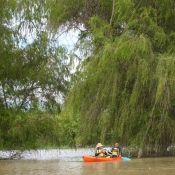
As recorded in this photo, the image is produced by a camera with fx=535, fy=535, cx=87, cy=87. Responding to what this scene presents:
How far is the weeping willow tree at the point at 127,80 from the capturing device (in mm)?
20188

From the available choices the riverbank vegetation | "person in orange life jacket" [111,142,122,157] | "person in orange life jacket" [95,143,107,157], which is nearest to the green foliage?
the riverbank vegetation

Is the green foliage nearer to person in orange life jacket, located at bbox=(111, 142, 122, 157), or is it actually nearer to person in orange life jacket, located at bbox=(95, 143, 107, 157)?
person in orange life jacket, located at bbox=(95, 143, 107, 157)

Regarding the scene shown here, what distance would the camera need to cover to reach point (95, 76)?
20.8 meters

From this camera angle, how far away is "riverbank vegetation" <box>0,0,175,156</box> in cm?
2036

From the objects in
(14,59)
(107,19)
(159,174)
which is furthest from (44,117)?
(159,174)

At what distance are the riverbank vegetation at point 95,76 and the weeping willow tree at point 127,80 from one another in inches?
1.5

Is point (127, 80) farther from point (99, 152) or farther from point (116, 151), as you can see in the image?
point (99, 152)

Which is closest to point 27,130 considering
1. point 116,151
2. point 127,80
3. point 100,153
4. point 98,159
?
point 100,153

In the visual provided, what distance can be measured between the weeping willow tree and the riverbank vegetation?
0.04m

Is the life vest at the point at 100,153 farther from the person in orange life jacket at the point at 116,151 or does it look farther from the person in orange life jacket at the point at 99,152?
the person in orange life jacket at the point at 116,151

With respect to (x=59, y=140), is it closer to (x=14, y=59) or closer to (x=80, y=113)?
(x=80, y=113)

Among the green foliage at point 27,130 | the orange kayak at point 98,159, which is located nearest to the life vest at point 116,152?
the orange kayak at point 98,159

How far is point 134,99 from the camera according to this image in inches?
801

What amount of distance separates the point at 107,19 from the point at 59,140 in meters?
5.59
